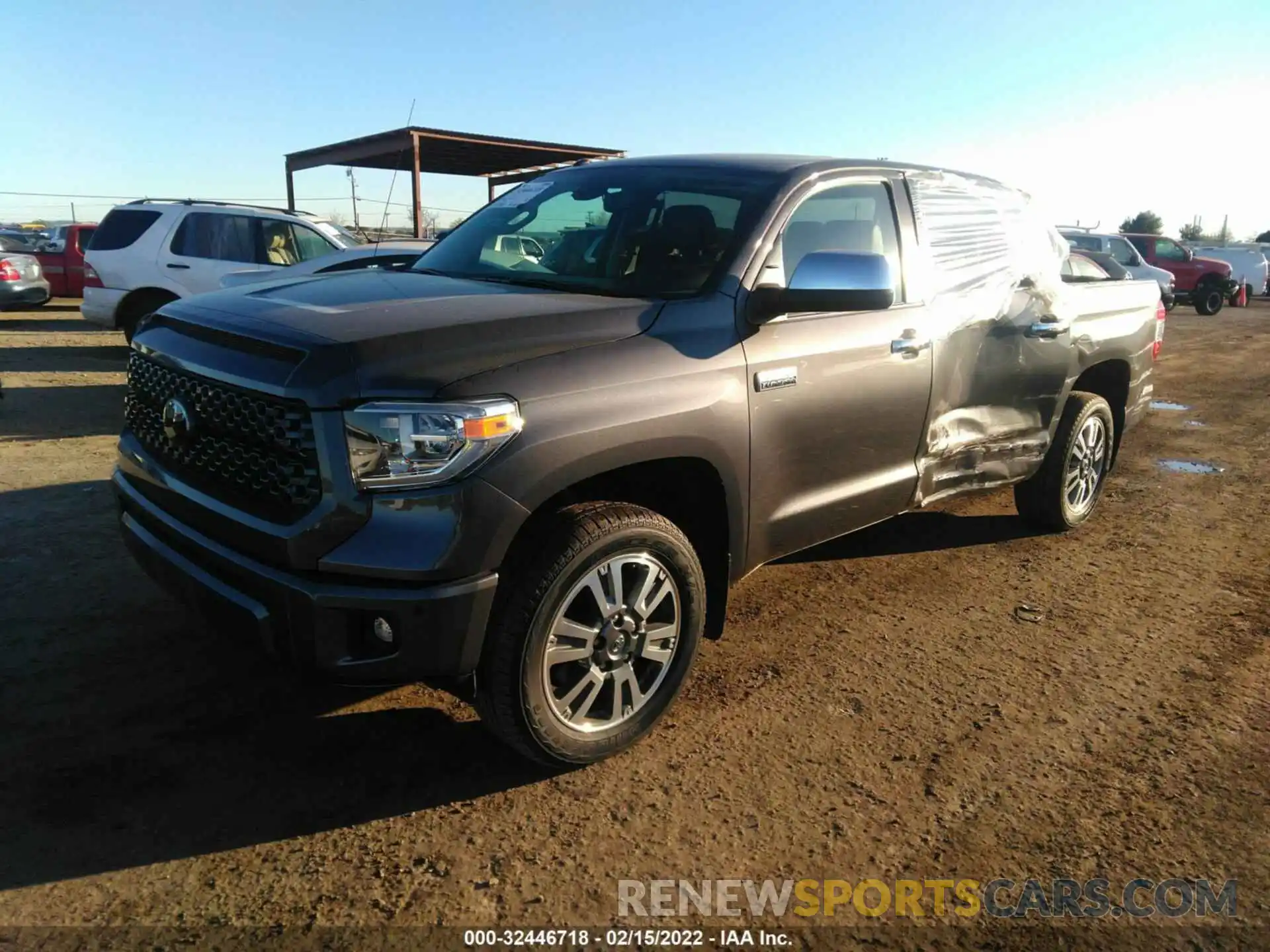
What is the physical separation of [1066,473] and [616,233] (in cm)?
305

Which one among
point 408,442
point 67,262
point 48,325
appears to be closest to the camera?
point 408,442

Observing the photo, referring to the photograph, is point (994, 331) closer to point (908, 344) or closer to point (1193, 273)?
point (908, 344)

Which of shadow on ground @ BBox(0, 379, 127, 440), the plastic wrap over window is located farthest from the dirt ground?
shadow on ground @ BBox(0, 379, 127, 440)

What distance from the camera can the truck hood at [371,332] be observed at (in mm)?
2418

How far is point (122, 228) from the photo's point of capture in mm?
9805

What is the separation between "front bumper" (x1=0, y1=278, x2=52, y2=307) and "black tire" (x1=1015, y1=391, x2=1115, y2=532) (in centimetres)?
1357

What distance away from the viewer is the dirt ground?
2.38 meters

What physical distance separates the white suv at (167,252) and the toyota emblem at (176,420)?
7.34m

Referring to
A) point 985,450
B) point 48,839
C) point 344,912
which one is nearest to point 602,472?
point 344,912

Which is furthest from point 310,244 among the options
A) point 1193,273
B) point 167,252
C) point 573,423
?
point 1193,273

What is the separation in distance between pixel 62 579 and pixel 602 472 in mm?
2856

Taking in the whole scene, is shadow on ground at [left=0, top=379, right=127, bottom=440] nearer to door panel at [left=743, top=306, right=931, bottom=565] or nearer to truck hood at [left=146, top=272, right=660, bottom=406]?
truck hood at [left=146, top=272, right=660, bottom=406]

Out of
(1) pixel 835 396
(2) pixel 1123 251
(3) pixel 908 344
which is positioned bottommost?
(1) pixel 835 396

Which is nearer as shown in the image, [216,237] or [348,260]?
[348,260]
